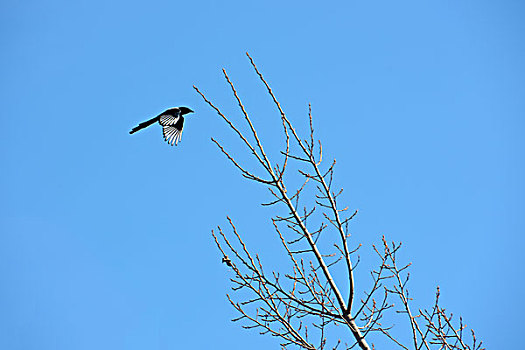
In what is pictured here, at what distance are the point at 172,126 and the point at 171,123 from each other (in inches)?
3.0

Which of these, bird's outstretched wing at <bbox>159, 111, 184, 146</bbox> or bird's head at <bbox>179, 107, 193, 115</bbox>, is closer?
bird's outstretched wing at <bbox>159, 111, 184, 146</bbox>

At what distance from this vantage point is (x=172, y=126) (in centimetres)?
702

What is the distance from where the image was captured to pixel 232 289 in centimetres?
357

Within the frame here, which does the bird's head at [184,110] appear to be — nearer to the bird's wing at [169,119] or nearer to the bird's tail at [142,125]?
the bird's wing at [169,119]

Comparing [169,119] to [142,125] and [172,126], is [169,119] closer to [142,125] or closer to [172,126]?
[172,126]

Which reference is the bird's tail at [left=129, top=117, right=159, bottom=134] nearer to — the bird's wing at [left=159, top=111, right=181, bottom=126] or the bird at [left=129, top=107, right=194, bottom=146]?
the bird at [left=129, top=107, right=194, bottom=146]

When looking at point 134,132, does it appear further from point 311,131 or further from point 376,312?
point 376,312

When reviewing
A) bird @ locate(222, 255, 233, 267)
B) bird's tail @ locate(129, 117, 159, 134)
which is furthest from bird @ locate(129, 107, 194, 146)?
bird @ locate(222, 255, 233, 267)

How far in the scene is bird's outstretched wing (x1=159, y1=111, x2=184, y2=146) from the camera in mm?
6824

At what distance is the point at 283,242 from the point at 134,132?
446 cm

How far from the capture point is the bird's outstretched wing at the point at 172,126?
6.82 metres

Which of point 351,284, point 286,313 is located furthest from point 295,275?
point 351,284

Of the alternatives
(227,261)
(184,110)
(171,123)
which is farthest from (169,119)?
(227,261)

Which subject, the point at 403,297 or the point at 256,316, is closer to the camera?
the point at 256,316
